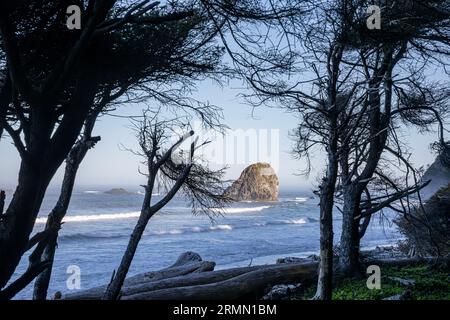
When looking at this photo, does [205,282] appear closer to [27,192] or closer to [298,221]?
[27,192]

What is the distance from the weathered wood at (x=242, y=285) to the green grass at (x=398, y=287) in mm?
361

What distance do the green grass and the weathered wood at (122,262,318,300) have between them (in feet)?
1.18

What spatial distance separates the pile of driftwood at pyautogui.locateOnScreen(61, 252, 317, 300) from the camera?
239 inches

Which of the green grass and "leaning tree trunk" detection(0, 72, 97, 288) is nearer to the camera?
"leaning tree trunk" detection(0, 72, 97, 288)

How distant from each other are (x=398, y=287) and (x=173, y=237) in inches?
647

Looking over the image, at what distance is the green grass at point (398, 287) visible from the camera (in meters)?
5.75

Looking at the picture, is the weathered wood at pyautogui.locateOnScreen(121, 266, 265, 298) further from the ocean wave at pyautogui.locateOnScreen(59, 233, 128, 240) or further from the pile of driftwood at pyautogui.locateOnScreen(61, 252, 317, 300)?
the ocean wave at pyautogui.locateOnScreen(59, 233, 128, 240)

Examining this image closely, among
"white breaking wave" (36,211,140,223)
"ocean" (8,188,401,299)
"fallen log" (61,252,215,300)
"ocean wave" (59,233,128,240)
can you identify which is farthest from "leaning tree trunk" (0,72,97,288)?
"white breaking wave" (36,211,140,223)

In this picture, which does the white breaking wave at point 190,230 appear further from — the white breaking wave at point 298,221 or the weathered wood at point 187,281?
the weathered wood at point 187,281

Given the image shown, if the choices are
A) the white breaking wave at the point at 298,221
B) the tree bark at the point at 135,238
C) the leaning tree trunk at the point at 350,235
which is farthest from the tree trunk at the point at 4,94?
the white breaking wave at the point at 298,221

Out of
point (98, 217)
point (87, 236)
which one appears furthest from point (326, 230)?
point (98, 217)

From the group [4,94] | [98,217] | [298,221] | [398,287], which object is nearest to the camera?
[4,94]

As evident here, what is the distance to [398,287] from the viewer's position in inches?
247

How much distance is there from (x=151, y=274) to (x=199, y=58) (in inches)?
183
